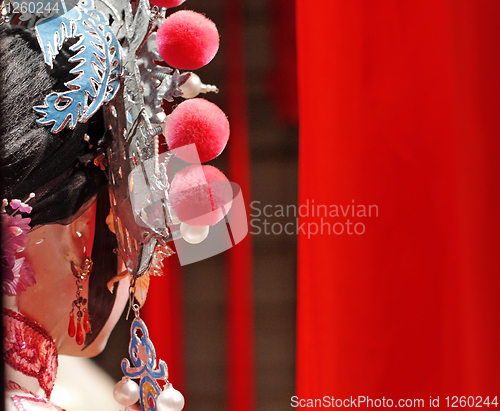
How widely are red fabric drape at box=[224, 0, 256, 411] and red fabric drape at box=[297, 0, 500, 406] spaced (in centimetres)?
18

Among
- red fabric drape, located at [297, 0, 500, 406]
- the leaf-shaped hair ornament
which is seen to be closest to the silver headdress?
the leaf-shaped hair ornament

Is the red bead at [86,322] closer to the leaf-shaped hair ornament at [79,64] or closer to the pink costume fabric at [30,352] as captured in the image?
the pink costume fabric at [30,352]

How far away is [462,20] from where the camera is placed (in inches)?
30.4

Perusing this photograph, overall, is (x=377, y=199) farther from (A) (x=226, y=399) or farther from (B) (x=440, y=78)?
(A) (x=226, y=399)

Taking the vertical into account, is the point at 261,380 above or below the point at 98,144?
below

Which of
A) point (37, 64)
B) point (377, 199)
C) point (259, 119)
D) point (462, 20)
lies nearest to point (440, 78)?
point (462, 20)

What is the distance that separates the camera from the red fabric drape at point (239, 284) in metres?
0.99

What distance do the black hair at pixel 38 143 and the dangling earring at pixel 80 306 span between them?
11 centimetres

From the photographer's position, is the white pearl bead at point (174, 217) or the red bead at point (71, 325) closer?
the white pearl bead at point (174, 217)

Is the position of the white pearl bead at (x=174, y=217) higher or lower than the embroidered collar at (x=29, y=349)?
higher

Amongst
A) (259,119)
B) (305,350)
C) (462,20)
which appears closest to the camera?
(462,20)

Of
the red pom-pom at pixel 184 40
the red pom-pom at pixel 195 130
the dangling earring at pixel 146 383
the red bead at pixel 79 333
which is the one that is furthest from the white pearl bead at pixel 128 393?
the red pom-pom at pixel 184 40

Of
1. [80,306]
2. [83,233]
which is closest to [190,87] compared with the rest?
[83,233]

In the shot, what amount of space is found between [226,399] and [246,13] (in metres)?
0.95
